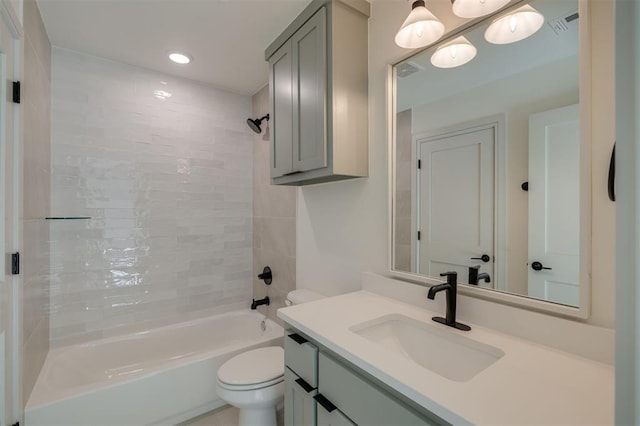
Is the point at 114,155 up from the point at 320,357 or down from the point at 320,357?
up

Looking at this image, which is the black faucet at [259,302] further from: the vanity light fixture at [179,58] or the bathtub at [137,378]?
the vanity light fixture at [179,58]

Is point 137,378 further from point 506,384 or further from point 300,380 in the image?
point 506,384

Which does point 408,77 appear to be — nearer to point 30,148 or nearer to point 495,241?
point 495,241

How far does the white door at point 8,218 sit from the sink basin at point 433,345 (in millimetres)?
1453

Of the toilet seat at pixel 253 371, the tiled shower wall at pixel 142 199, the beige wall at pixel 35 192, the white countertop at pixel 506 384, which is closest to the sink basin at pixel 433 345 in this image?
the white countertop at pixel 506 384

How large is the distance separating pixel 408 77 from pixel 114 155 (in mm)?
2185

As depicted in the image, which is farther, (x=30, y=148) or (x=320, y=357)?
(x=30, y=148)

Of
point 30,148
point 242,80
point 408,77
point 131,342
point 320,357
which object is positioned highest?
point 242,80

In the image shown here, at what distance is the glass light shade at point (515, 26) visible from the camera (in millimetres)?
984

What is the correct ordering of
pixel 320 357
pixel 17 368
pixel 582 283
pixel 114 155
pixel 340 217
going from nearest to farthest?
pixel 582 283
pixel 320 357
pixel 17 368
pixel 340 217
pixel 114 155

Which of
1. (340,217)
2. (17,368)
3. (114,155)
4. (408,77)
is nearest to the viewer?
(17,368)

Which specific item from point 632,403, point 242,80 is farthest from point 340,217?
point 242,80

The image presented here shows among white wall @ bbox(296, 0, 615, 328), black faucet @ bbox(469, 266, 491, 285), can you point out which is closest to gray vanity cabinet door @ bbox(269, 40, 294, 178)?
white wall @ bbox(296, 0, 615, 328)

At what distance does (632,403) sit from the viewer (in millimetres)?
351
